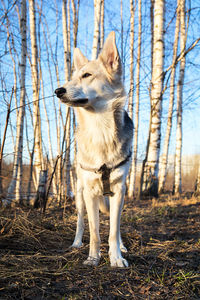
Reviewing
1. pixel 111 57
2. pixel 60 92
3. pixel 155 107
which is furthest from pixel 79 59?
pixel 155 107

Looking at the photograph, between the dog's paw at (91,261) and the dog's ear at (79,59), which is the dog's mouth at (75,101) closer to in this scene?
the dog's ear at (79,59)

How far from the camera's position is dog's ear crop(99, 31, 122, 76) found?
2.42 m

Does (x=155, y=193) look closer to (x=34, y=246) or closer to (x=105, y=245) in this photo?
(x=105, y=245)

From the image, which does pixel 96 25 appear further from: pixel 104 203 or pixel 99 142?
pixel 104 203

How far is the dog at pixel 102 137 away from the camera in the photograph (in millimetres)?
2260

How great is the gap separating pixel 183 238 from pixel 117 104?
7.00 feet

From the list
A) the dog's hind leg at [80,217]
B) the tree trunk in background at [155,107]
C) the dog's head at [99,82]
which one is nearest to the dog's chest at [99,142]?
the dog's head at [99,82]

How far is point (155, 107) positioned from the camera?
6.62m

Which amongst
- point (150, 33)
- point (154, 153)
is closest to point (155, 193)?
point (154, 153)

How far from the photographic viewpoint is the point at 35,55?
617 cm

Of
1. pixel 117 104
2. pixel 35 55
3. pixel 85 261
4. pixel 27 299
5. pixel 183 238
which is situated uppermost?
pixel 35 55

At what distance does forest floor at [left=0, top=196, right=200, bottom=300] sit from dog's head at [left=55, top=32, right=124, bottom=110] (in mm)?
1536

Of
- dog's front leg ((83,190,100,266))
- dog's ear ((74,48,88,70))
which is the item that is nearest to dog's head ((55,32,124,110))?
dog's ear ((74,48,88,70))

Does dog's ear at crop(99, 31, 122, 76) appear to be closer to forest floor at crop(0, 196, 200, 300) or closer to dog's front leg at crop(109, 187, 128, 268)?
dog's front leg at crop(109, 187, 128, 268)
